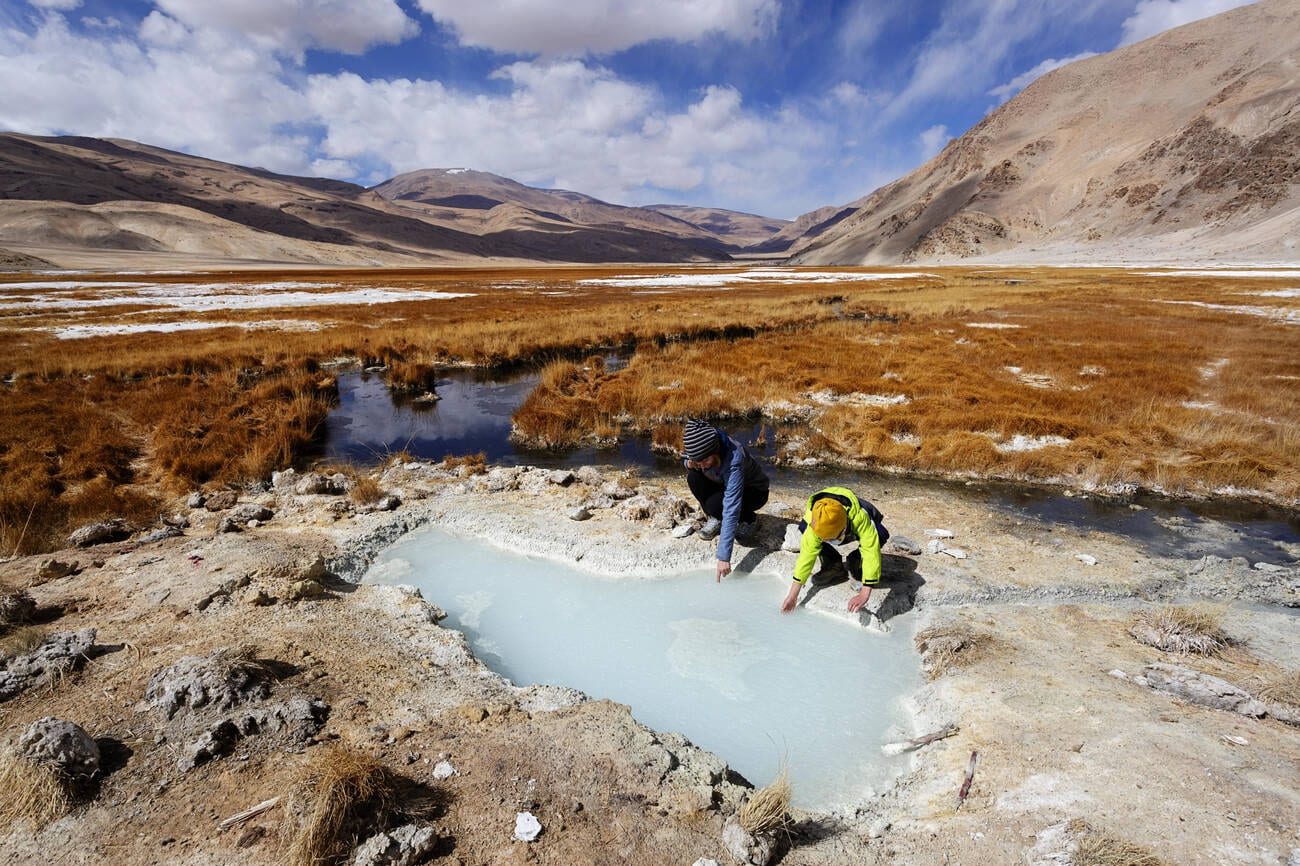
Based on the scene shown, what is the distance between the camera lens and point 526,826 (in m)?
3.32

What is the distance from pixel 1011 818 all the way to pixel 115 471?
1297 cm

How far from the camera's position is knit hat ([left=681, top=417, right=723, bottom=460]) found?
6.26 meters

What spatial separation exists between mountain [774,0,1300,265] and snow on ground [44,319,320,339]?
370ft

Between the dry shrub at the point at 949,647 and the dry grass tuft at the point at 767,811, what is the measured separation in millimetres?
2371

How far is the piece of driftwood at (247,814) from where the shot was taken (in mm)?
3252

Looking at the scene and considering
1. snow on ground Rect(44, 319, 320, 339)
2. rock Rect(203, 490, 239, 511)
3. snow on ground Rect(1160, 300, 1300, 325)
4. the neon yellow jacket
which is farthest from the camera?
snow on ground Rect(1160, 300, 1300, 325)

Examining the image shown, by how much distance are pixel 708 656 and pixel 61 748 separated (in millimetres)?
4541

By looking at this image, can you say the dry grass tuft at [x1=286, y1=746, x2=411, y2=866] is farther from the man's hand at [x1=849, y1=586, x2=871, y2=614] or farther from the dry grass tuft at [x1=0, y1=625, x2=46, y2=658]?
the man's hand at [x1=849, y1=586, x2=871, y2=614]

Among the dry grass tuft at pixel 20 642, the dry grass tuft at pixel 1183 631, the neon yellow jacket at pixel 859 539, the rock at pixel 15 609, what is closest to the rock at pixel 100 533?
the rock at pixel 15 609

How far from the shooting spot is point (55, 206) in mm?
117688

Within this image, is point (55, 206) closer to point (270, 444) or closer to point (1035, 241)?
point (270, 444)

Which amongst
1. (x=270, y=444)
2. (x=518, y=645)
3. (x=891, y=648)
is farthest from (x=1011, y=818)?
(x=270, y=444)

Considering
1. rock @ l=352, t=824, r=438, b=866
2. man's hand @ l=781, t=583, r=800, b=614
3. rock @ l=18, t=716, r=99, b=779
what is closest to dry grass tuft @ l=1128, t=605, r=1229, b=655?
man's hand @ l=781, t=583, r=800, b=614

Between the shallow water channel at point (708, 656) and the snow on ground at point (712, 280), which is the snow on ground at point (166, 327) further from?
the snow on ground at point (712, 280)
